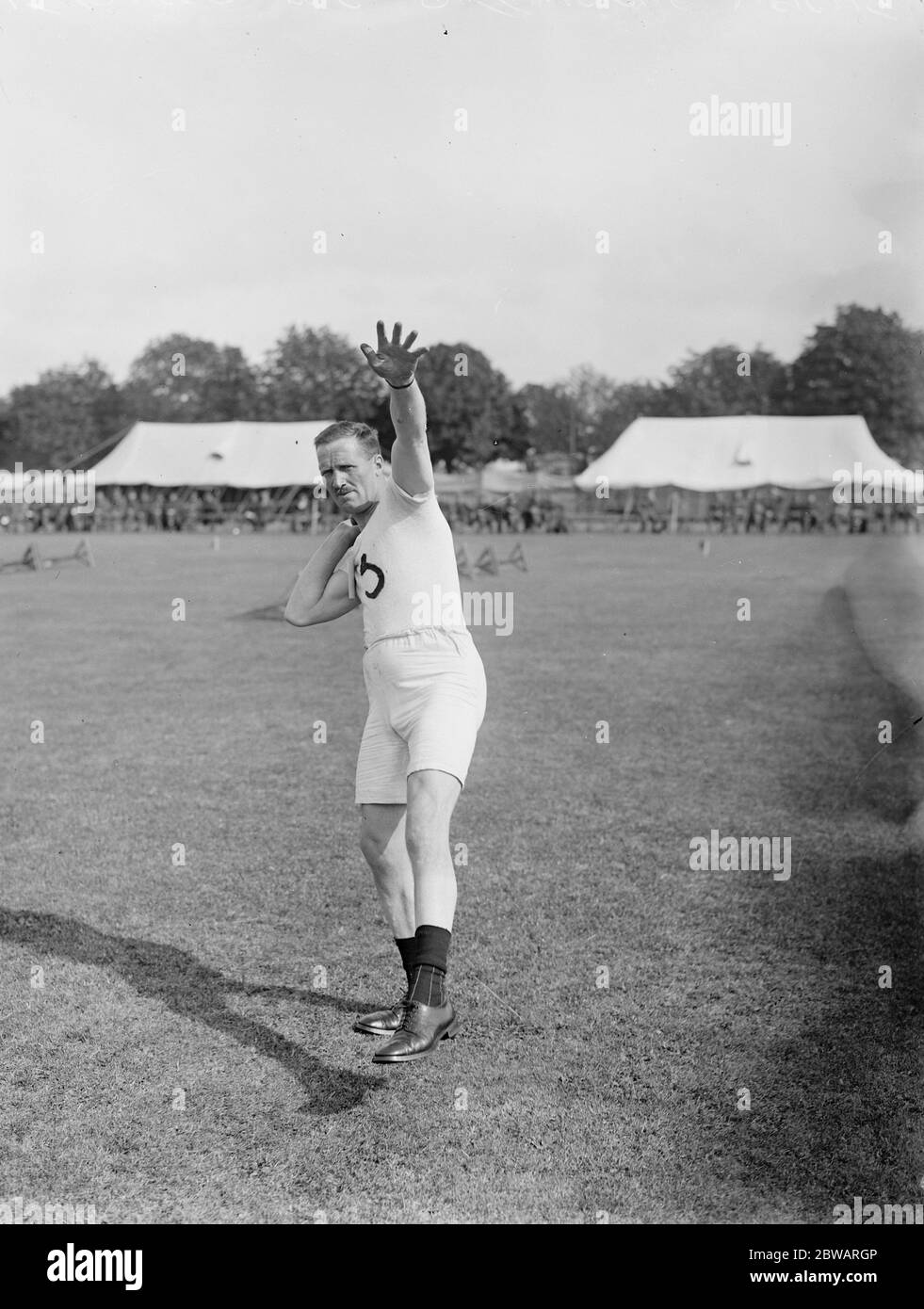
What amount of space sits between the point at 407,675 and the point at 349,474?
2.61 ft

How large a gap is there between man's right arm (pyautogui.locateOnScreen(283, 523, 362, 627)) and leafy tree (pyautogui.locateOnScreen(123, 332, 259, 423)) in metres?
78.5

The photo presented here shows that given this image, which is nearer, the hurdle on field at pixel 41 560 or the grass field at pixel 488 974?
the grass field at pixel 488 974

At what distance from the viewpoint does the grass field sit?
3924 mm

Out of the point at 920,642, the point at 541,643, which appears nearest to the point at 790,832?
the point at 920,642

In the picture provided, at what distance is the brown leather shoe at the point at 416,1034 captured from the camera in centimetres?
428

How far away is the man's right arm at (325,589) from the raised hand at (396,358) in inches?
34.3

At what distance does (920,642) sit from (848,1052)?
39.8 ft

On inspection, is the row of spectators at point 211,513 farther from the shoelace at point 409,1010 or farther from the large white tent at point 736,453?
the shoelace at point 409,1010

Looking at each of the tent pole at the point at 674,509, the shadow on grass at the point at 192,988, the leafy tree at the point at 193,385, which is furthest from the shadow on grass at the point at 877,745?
the leafy tree at the point at 193,385

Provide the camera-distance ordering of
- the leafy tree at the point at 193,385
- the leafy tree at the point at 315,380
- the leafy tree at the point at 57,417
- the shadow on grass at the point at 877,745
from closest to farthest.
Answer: the shadow on grass at the point at 877,745 → the leafy tree at the point at 315,380 → the leafy tree at the point at 193,385 → the leafy tree at the point at 57,417

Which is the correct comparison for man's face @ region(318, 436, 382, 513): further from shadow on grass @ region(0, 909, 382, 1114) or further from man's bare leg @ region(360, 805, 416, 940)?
shadow on grass @ region(0, 909, 382, 1114)

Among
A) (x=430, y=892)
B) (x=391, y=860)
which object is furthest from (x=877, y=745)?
(x=430, y=892)

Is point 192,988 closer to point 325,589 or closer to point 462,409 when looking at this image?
point 325,589
